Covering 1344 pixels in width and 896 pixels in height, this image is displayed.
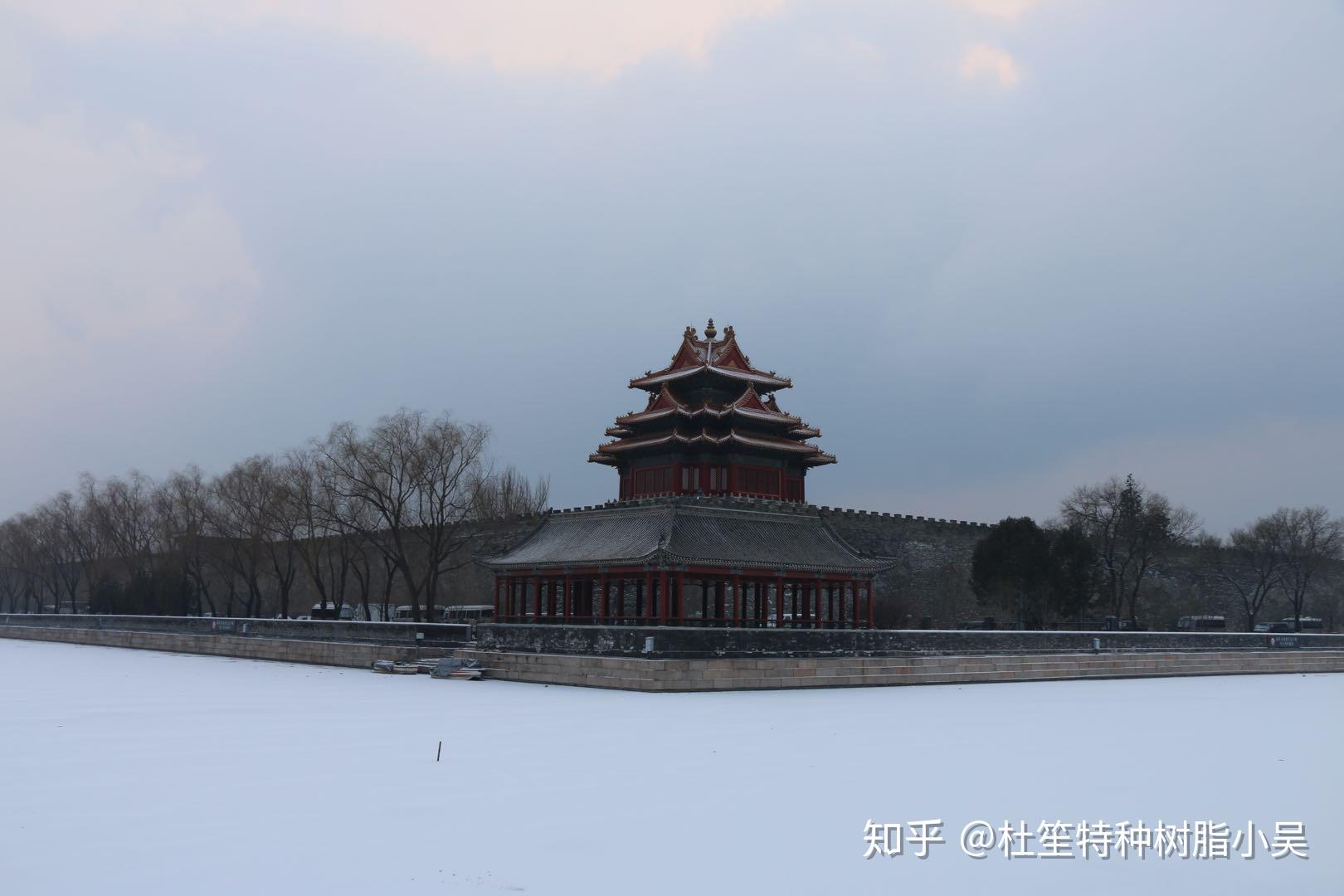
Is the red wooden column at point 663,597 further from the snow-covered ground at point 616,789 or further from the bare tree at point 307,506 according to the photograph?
the bare tree at point 307,506

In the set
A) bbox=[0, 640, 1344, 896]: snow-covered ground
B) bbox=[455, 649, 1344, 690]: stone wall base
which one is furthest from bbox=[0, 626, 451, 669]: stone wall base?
bbox=[0, 640, 1344, 896]: snow-covered ground

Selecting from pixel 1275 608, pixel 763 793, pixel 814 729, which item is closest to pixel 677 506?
pixel 814 729

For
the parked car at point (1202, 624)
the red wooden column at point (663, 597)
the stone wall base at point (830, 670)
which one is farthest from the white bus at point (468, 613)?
the parked car at point (1202, 624)

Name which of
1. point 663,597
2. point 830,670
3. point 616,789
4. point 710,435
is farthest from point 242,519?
point 616,789

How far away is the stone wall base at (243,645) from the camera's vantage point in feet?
99.9

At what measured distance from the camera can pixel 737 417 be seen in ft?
120

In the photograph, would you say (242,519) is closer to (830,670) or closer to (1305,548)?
(830,670)

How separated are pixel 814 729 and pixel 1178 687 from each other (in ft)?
50.3

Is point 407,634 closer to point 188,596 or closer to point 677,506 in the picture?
point 677,506

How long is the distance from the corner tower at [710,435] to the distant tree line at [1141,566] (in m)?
12.0

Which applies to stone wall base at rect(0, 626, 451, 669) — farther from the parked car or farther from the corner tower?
the parked car

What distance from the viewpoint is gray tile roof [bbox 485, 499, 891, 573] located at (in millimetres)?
31094

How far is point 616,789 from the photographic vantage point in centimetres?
1134

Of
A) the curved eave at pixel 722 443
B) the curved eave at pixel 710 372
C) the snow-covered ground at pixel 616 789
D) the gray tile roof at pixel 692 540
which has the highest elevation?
the curved eave at pixel 710 372
